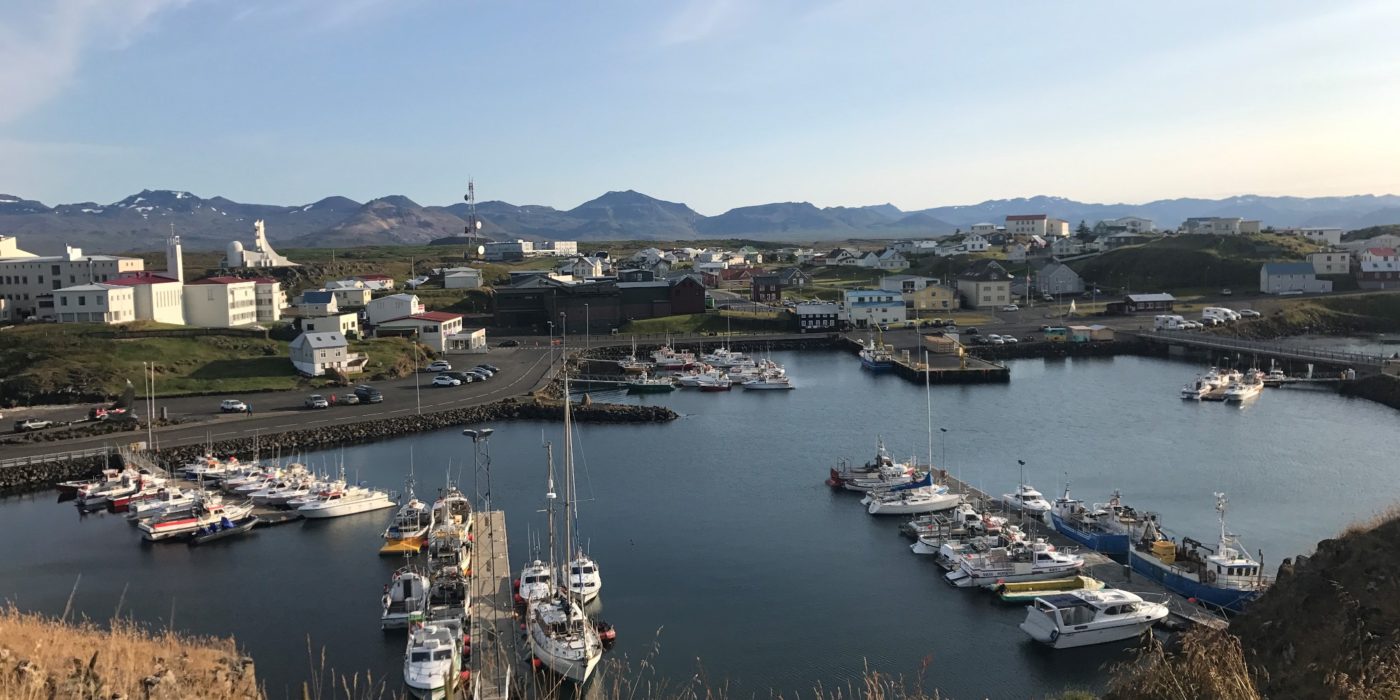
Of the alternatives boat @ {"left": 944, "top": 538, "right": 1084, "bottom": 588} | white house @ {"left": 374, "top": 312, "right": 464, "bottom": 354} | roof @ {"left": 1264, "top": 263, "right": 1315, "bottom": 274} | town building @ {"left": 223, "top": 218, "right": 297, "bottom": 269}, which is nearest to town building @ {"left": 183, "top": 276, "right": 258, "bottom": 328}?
white house @ {"left": 374, "top": 312, "right": 464, "bottom": 354}

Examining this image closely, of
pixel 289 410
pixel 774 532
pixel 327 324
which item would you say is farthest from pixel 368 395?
pixel 774 532

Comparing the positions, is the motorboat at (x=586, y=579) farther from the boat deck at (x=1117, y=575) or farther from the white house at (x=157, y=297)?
the white house at (x=157, y=297)

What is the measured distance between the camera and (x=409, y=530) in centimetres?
1271

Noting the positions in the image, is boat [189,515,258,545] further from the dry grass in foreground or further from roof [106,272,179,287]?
roof [106,272,179,287]

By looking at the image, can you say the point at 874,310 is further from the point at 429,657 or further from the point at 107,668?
the point at 107,668

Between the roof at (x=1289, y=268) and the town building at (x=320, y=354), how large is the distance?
32.4 metres

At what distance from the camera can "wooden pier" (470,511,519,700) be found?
838cm

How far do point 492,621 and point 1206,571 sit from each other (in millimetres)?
7216

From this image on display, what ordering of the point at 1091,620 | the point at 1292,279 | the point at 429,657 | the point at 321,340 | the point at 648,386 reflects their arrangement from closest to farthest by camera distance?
the point at 429,657
the point at 1091,620
the point at 321,340
the point at 648,386
the point at 1292,279

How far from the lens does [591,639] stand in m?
8.98

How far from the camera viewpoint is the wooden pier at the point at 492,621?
838 cm

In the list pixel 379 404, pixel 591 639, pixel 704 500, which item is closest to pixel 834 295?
pixel 379 404

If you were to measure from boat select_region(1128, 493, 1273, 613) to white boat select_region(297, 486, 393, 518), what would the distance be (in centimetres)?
1010

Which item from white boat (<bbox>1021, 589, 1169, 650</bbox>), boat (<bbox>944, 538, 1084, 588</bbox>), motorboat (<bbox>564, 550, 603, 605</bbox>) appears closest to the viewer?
white boat (<bbox>1021, 589, 1169, 650</bbox>)
